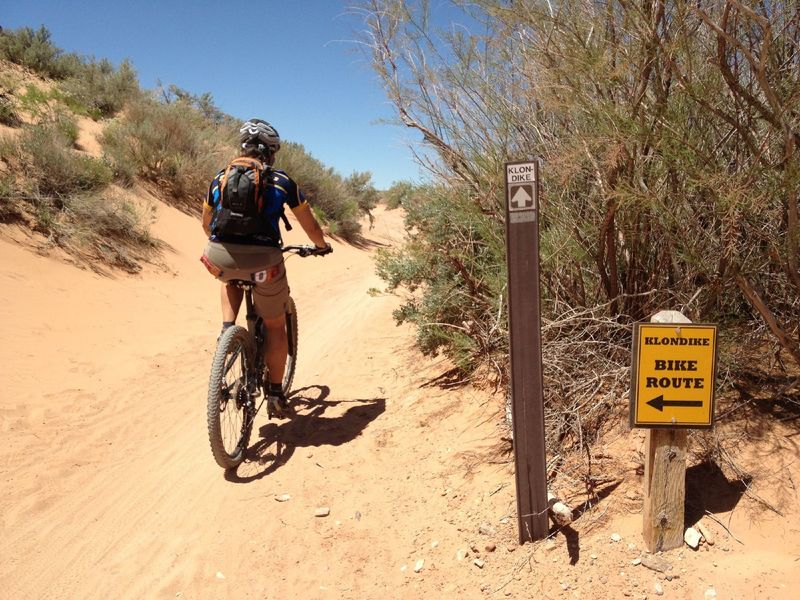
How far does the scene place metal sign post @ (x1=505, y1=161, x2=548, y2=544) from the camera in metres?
2.24

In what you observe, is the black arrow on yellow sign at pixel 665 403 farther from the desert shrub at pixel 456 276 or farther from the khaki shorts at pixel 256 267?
the khaki shorts at pixel 256 267

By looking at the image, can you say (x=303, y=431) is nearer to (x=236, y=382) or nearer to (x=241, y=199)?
(x=236, y=382)

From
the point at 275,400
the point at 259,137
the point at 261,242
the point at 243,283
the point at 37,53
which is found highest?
the point at 37,53

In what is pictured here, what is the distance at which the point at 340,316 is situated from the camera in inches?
305

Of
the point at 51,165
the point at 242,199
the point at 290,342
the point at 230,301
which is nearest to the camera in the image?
the point at 242,199

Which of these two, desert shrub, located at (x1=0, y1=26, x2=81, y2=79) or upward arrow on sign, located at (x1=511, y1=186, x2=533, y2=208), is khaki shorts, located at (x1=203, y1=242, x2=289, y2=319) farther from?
desert shrub, located at (x1=0, y1=26, x2=81, y2=79)

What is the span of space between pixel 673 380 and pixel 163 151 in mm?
13893

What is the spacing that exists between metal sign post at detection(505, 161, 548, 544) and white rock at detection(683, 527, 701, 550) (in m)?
0.60

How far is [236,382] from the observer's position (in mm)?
3664

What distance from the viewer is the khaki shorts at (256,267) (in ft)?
11.6

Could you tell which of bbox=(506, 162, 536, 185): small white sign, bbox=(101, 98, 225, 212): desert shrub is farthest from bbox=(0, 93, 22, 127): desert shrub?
bbox=(506, 162, 536, 185): small white sign

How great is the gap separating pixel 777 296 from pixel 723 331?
40 cm

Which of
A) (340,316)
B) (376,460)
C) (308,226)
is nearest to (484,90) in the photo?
(308,226)

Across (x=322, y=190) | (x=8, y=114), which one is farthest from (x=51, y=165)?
(x=322, y=190)
